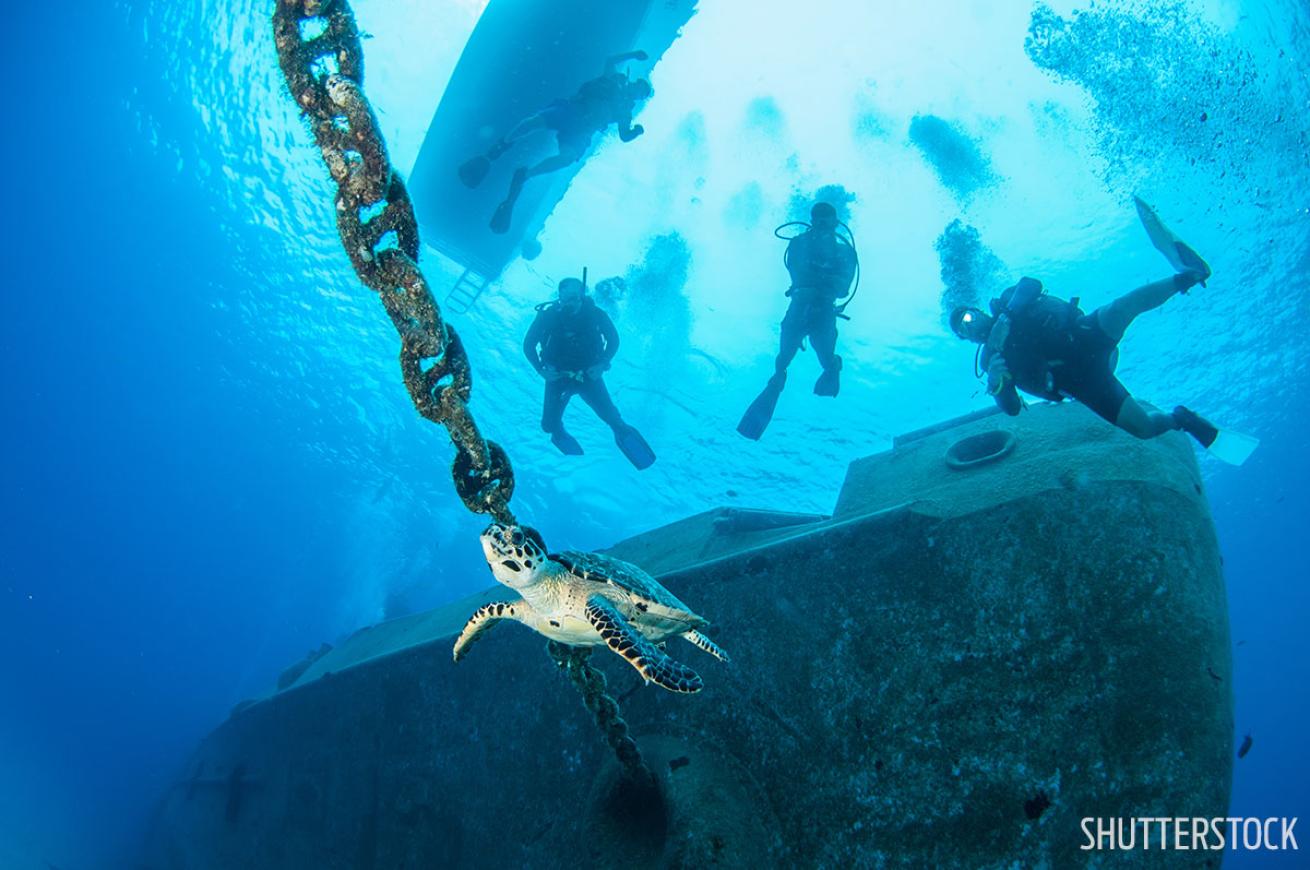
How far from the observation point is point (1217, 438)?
4988 mm

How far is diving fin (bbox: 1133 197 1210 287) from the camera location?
19.0 ft

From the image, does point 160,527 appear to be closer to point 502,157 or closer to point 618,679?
point 502,157

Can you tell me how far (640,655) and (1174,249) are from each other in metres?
8.04

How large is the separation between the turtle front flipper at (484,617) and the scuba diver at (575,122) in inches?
395

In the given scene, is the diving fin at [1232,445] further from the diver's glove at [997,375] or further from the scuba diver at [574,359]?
the scuba diver at [574,359]

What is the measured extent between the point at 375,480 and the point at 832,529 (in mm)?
42625

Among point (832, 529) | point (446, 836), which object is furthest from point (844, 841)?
point (446, 836)

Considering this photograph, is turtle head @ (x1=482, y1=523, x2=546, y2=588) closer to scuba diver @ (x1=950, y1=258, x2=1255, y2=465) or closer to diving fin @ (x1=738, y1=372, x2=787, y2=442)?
scuba diver @ (x1=950, y1=258, x2=1255, y2=465)

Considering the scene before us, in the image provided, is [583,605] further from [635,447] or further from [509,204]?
[509,204]

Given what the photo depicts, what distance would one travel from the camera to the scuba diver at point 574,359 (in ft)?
33.1

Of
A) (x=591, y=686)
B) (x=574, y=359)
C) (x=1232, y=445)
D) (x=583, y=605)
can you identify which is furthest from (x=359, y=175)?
(x=574, y=359)

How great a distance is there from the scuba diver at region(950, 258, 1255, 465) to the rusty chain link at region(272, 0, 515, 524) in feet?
18.5

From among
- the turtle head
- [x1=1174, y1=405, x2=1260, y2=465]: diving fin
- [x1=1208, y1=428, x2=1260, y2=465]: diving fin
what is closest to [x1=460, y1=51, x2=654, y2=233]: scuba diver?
[x1=1174, y1=405, x2=1260, y2=465]: diving fin

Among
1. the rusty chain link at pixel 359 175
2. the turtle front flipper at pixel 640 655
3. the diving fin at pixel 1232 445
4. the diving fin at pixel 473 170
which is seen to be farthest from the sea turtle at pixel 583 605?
the diving fin at pixel 473 170
